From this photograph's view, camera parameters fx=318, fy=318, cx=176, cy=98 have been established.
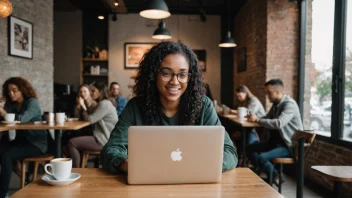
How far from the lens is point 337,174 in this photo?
1.73 meters

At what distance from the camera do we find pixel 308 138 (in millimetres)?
2869

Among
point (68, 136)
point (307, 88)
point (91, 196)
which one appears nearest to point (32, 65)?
point (68, 136)

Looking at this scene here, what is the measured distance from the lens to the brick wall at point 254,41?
5362mm

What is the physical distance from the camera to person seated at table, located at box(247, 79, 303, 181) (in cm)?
335

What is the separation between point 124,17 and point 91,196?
24.3 feet

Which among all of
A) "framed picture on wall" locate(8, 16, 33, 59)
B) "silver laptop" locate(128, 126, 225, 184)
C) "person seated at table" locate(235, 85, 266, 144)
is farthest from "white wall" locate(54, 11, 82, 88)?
"silver laptop" locate(128, 126, 225, 184)

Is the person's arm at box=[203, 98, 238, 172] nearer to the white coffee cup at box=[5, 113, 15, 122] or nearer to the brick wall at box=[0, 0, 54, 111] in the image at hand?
the white coffee cup at box=[5, 113, 15, 122]

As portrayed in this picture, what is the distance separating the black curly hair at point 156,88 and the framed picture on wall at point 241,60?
17.1 feet

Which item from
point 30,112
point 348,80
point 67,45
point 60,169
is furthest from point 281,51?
point 67,45

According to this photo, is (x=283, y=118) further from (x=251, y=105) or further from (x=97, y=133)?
(x=97, y=133)

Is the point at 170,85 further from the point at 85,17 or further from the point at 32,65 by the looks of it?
the point at 85,17

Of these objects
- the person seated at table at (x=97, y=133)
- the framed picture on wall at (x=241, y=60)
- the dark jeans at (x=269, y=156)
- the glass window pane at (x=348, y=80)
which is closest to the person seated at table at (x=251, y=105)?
the dark jeans at (x=269, y=156)

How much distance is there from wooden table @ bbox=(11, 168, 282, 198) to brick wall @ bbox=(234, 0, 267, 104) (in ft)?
14.1

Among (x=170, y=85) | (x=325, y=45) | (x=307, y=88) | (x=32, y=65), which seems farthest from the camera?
(x=32, y=65)
